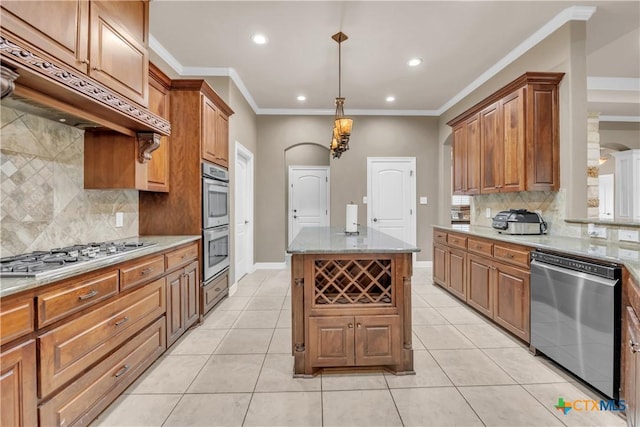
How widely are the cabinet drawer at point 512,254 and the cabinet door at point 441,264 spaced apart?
1.13 meters

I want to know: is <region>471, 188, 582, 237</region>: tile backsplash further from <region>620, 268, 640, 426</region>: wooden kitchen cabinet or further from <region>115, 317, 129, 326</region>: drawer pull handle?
<region>115, 317, 129, 326</region>: drawer pull handle

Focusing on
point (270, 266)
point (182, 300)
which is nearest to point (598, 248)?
point (182, 300)

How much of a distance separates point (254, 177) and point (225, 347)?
3.47 metres

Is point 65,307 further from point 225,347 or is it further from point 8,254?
point 225,347

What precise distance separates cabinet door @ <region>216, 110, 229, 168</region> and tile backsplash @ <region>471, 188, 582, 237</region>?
3638mm

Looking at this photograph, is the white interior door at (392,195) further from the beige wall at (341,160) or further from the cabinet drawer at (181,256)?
the cabinet drawer at (181,256)

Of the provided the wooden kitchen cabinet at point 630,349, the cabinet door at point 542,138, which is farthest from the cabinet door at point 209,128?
the wooden kitchen cabinet at point 630,349

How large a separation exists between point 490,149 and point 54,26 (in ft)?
13.0

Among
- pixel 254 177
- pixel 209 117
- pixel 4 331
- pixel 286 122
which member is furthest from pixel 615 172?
pixel 4 331

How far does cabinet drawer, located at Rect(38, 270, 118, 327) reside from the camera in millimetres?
1314

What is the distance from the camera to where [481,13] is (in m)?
2.84

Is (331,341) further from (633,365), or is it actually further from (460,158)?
(460,158)

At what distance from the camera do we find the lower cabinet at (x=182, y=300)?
8.10 ft

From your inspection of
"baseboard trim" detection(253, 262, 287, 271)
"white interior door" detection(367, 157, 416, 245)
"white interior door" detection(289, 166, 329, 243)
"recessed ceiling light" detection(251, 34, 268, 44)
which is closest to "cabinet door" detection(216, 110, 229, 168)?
"recessed ceiling light" detection(251, 34, 268, 44)
